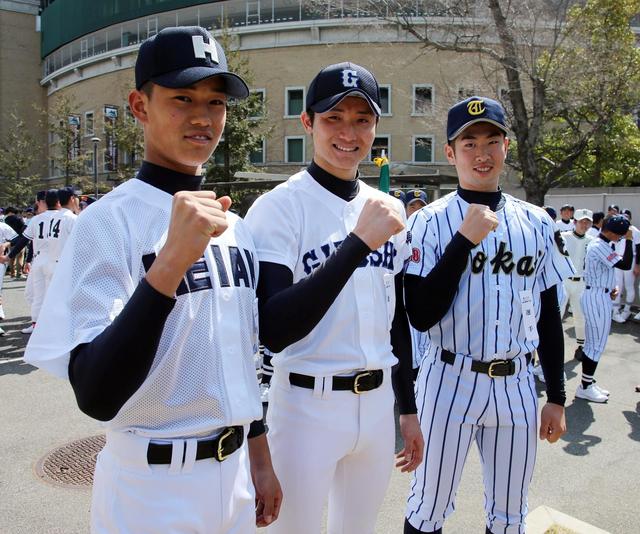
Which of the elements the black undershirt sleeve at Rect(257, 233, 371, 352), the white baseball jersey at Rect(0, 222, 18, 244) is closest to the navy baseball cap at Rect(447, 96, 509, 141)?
the black undershirt sleeve at Rect(257, 233, 371, 352)

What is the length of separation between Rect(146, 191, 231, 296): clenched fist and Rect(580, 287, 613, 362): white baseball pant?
20.5 ft

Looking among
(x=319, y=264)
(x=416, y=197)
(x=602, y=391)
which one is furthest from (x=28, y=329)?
(x=319, y=264)

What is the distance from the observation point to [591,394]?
6.40 m

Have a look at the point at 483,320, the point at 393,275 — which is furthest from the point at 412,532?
the point at 393,275

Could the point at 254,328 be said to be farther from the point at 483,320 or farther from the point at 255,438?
the point at 483,320

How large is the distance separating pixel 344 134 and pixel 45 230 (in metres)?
7.85

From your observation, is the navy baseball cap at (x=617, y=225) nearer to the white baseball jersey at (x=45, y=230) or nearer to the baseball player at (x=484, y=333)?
the baseball player at (x=484, y=333)

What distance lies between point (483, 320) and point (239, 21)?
3959cm

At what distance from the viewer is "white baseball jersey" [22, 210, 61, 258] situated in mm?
8680

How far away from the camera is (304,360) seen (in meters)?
2.14

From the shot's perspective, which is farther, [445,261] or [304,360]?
[445,261]

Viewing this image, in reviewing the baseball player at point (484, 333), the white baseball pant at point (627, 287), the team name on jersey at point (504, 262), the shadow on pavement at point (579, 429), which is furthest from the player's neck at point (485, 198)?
the white baseball pant at point (627, 287)

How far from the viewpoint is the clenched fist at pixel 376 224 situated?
1834mm

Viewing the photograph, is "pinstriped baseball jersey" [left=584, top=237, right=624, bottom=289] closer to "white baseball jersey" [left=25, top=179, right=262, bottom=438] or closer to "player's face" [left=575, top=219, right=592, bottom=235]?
"player's face" [left=575, top=219, right=592, bottom=235]
